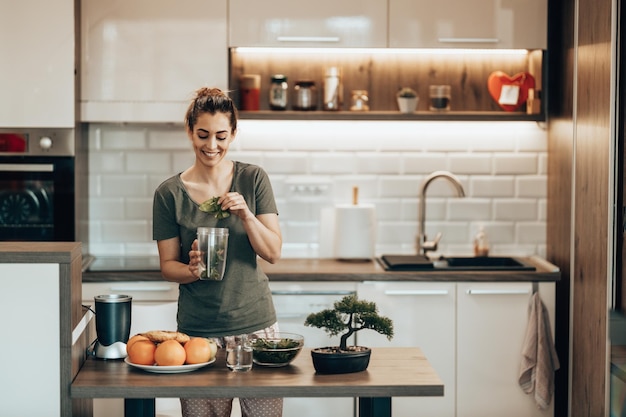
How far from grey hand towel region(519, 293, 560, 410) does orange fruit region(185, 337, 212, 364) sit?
2182 millimetres

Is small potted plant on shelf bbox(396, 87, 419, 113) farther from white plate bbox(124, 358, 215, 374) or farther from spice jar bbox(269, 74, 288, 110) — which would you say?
white plate bbox(124, 358, 215, 374)

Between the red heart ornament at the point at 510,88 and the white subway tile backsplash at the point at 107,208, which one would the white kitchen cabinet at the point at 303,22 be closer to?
the red heart ornament at the point at 510,88

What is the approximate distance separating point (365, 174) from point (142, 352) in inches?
99.2

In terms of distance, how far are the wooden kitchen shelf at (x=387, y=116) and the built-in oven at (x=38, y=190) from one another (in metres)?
0.87

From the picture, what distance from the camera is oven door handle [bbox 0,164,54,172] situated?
14.1ft

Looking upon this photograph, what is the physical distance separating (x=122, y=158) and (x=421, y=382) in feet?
9.03

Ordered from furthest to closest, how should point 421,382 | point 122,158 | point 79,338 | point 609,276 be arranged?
point 122,158, point 609,276, point 79,338, point 421,382

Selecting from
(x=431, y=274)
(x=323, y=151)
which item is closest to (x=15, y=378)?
(x=431, y=274)

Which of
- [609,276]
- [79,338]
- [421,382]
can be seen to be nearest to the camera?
[421,382]

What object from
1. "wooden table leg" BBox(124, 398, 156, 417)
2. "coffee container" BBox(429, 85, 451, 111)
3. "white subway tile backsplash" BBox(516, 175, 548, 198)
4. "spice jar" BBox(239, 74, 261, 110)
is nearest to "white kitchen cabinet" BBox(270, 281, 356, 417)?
"spice jar" BBox(239, 74, 261, 110)

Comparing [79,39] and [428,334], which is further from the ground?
[79,39]

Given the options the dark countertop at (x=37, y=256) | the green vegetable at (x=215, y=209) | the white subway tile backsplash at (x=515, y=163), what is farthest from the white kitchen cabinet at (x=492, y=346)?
the dark countertop at (x=37, y=256)

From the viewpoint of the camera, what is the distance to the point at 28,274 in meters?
2.50

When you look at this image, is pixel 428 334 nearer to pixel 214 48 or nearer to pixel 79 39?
pixel 214 48
